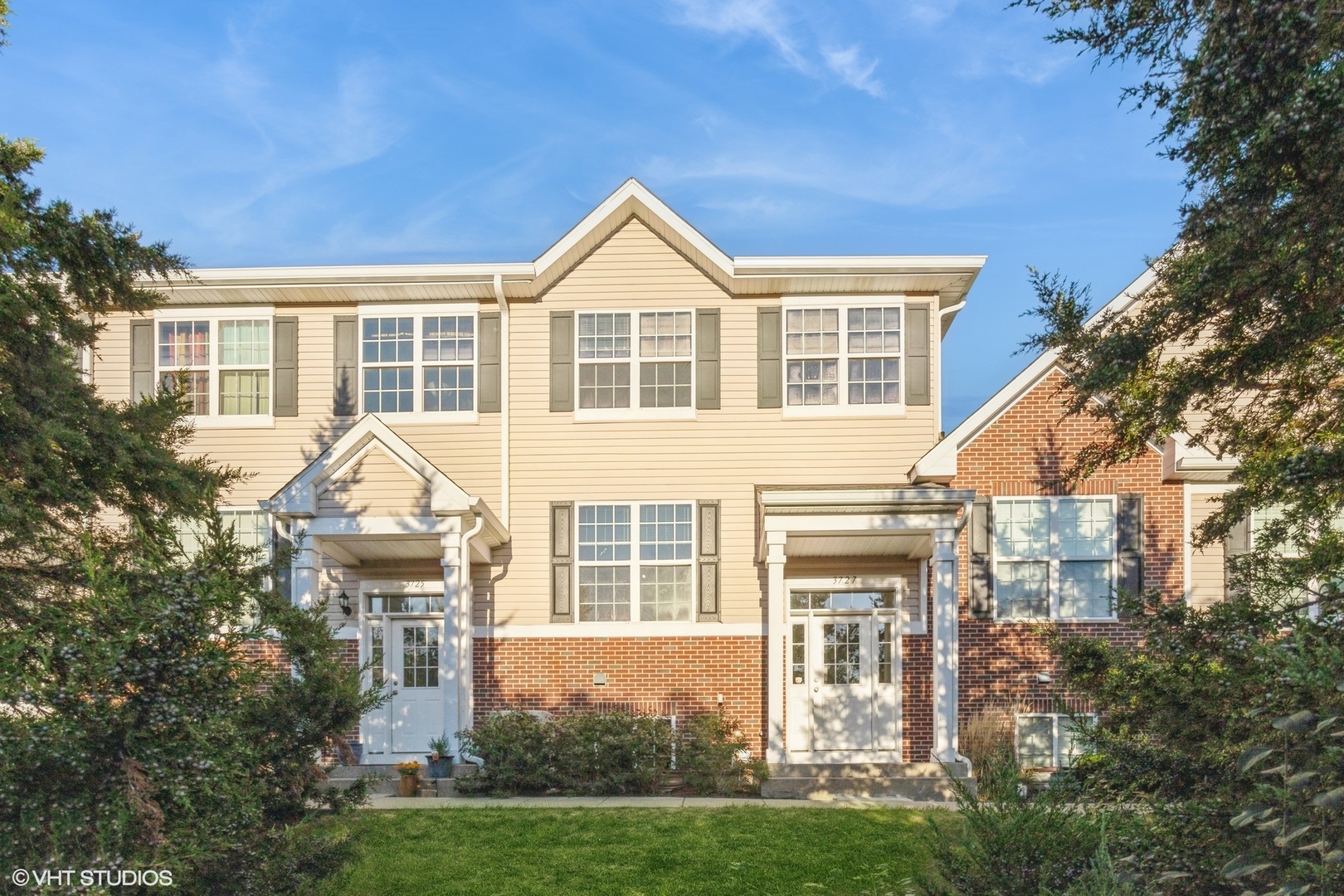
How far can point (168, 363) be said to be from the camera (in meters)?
14.7

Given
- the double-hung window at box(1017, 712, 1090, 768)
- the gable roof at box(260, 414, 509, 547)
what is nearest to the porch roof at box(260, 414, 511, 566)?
the gable roof at box(260, 414, 509, 547)

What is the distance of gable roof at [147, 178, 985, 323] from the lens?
14.1m

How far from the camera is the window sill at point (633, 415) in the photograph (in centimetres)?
1442

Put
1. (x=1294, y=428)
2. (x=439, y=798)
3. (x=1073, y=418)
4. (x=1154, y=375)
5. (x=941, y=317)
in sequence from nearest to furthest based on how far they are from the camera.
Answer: (x=1154, y=375) < (x=1294, y=428) < (x=439, y=798) < (x=1073, y=418) < (x=941, y=317)

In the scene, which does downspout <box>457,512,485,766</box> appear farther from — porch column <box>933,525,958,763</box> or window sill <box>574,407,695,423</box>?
porch column <box>933,525,958,763</box>

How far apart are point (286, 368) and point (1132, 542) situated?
1232cm

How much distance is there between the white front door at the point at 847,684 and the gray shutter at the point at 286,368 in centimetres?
807

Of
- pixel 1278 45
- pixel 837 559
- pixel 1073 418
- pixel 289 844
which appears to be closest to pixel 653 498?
pixel 837 559

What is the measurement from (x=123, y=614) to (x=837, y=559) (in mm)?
10202

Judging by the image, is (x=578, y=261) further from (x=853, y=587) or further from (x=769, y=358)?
(x=853, y=587)

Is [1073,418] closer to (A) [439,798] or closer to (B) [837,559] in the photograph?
(B) [837,559]

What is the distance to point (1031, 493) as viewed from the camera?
45.3ft

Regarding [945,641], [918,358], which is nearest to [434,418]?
[918,358]

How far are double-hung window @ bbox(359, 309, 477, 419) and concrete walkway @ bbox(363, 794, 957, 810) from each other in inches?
216
